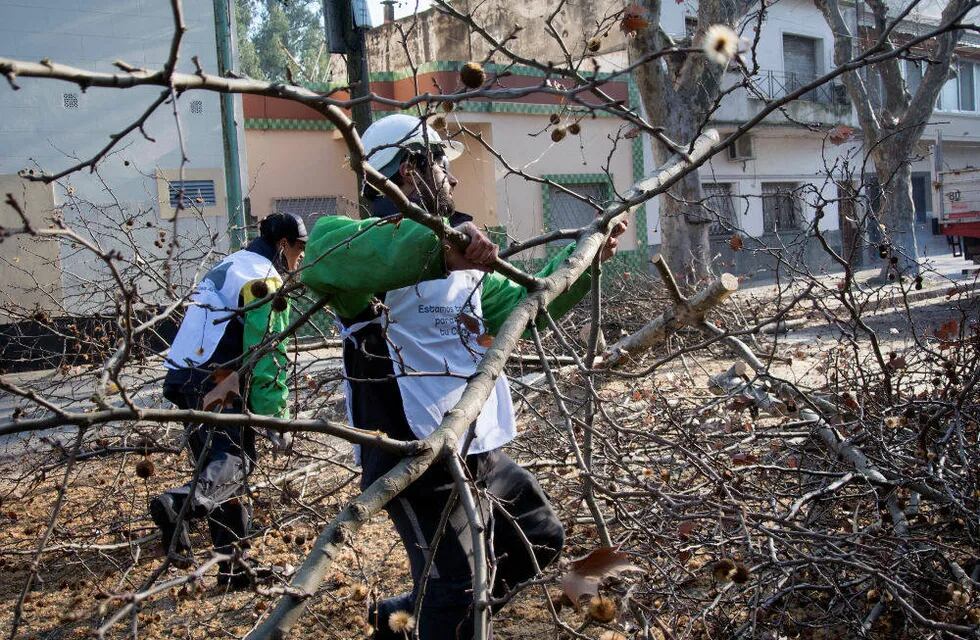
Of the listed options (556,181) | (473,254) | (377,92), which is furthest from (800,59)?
(473,254)

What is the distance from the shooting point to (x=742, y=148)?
21.1 meters

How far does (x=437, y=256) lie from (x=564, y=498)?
2474mm

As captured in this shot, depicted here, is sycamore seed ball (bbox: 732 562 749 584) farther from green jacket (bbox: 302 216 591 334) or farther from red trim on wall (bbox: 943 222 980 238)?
red trim on wall (bbox: 943 222 980 238)

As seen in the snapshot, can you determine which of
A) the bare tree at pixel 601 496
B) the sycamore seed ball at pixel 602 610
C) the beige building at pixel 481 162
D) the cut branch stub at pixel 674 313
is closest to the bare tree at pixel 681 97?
the beige building at pixel 481 162

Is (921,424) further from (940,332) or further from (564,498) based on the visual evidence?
(564,498)

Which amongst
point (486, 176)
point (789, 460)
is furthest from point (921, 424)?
point (486, 176)

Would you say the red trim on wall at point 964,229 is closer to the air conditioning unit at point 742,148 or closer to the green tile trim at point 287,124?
the air conditioning unit at point 742,148

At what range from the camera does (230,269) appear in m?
4.10

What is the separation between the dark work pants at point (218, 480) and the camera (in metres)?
3.88

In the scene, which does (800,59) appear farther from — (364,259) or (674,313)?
(364,259)

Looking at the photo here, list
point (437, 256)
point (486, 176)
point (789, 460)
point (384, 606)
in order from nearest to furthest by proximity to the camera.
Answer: point (437, 256) → point (384, 606) → point (789, 460) → point (486, 176)

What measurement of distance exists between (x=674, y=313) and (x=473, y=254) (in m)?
1.75

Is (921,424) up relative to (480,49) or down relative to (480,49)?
down

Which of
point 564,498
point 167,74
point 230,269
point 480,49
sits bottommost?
point 564,498
